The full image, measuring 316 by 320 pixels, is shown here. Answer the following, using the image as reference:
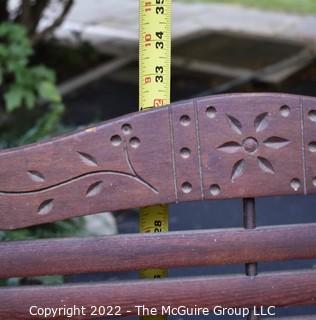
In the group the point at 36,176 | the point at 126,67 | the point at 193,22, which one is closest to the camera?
the point at 36,176

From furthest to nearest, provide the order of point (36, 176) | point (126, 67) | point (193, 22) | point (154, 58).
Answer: point (193, 22) → point (126, 67) → point (154, 58) → point (36, 176)

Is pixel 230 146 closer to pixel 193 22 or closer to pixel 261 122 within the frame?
pixel 261 122

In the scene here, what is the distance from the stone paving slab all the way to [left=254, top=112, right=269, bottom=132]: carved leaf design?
7.17m

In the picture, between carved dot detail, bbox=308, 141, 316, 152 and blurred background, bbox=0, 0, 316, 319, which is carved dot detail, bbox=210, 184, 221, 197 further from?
blurred background, bbox=0, 0, 316, 319

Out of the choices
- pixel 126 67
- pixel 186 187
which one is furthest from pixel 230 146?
pixel 126 67

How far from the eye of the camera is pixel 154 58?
241 cm

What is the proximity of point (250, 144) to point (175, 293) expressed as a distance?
0.44m

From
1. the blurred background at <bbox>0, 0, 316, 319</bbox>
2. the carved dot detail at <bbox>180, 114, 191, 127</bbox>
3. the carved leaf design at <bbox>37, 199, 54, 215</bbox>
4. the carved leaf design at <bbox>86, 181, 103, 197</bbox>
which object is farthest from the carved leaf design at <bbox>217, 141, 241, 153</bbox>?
the blurred background at <bbox>0, 0, 316, 319</bbox>

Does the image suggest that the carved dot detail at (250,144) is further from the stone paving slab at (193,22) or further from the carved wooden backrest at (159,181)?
the stone paving slab at (193,22)

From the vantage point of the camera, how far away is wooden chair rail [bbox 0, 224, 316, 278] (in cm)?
217

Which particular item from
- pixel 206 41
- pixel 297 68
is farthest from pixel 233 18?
pixel 297 68

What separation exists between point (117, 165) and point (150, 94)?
37 cm

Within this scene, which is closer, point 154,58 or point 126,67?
point 154,58

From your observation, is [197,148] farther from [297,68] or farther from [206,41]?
[206,41]
